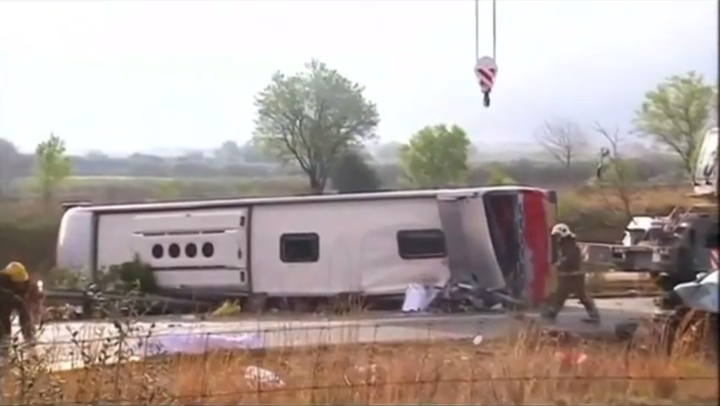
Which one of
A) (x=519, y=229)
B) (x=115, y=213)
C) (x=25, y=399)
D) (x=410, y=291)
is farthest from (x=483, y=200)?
(x=25, y=399)

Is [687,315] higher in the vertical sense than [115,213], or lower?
lower

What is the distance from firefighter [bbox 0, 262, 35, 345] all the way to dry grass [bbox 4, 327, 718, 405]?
47cm

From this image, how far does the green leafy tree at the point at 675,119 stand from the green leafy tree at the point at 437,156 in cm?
84

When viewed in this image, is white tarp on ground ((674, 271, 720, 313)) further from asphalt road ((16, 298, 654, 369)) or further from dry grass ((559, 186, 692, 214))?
dry grass ((559, 186, 692, 214))

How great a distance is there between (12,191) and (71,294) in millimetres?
617

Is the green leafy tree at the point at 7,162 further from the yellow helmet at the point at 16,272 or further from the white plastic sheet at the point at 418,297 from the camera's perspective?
the white plastic sheet at the point at 418,297

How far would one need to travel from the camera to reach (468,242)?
18.2 feet

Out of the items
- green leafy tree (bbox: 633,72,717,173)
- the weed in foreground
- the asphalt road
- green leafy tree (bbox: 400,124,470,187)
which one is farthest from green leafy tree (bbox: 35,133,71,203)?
green leafy tree (bbox: 633,72,717,173)

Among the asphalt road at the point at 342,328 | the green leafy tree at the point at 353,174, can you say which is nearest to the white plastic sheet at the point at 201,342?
the asphalt road at the point at 342,328

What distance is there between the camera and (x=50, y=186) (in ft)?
16.1

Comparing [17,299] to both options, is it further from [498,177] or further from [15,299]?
[498,177]

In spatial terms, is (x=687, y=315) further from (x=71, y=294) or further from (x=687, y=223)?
(x=71, y=294)

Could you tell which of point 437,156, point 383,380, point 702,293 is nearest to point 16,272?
point 383,380

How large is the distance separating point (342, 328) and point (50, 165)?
1520 millimetres
